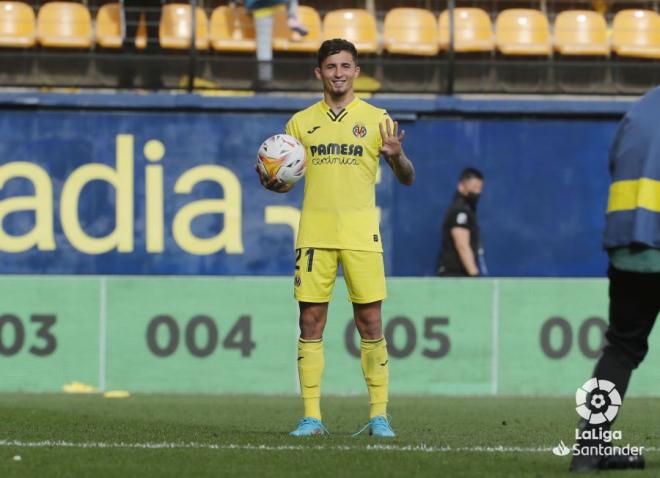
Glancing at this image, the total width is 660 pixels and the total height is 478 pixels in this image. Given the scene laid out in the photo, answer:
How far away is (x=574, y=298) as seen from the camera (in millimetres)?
13352

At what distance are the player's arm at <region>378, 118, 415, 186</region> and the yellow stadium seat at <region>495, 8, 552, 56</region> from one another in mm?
9154

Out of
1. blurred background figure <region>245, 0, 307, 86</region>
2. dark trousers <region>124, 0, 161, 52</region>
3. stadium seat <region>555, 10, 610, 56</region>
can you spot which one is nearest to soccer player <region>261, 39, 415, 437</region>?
blurred background figure <region>245, 0, 307, 86</region>

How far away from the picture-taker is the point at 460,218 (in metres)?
14.6

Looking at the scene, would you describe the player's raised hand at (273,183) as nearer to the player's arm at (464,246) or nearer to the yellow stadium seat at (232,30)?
the player's arm at (464,246)

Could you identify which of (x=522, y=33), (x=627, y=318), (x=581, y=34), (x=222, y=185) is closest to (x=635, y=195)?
(x=627, y=318)

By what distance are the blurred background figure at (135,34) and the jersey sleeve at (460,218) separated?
11.6ft

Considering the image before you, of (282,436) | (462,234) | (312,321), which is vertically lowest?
(282,436)

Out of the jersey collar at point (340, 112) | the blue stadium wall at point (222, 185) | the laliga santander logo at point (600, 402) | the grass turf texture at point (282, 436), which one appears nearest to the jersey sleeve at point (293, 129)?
the jersey collar at point (340, 112)

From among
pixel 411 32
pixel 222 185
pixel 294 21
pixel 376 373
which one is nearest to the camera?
pixel 376 373

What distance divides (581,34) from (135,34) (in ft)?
16.9

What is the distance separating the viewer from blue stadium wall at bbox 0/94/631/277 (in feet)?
50.5

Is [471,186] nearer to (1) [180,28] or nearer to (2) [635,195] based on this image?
(1) [180,28]

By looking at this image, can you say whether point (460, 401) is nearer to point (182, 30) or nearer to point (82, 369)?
point (82, 369)

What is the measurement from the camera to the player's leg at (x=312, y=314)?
7.45m
